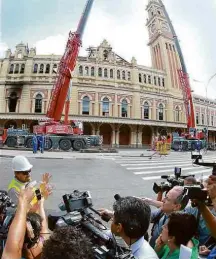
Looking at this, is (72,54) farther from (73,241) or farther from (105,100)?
(73,241)

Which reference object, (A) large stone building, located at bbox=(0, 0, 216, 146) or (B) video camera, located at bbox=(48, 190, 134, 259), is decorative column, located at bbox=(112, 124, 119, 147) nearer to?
(A) large stone building, located at bbox=(0, 0, 216, 146)

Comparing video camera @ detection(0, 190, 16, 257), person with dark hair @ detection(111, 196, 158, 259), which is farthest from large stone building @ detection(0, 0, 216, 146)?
person with dark hair @ detection(111, 196, 158, 259)

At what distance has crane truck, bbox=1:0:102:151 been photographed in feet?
71.7

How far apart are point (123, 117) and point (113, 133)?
2775 millimetres

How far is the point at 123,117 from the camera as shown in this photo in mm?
39969

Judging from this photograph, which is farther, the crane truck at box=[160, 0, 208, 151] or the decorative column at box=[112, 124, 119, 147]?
the decorative column at box=[112, 124, 119, 147]

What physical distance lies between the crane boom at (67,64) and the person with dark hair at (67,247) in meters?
21.4

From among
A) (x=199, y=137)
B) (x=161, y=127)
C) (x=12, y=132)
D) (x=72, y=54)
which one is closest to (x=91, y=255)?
(x=72, y=54)

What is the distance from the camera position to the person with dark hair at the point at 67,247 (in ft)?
4.47

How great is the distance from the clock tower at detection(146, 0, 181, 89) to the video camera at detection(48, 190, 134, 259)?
4548 centimetres

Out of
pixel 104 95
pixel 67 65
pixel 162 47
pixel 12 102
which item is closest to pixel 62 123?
pixel 67 65

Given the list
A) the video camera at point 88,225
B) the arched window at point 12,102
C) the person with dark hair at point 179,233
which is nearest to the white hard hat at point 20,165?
the video camera at point 88,225

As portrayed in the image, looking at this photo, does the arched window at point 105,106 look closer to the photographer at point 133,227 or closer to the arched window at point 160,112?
the arched window at point 160,112

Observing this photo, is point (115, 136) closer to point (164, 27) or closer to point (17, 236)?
point (164, 27)
